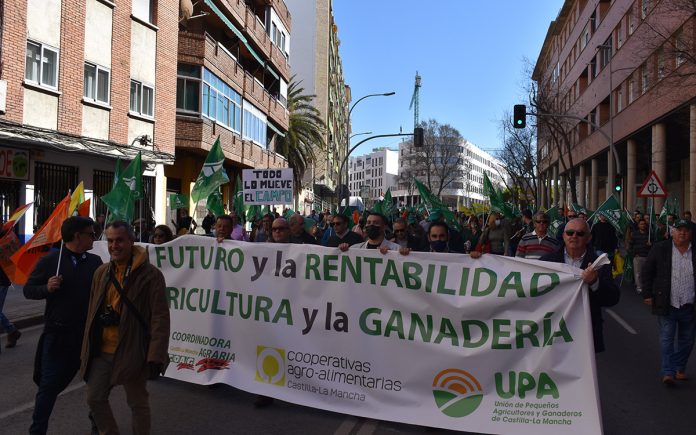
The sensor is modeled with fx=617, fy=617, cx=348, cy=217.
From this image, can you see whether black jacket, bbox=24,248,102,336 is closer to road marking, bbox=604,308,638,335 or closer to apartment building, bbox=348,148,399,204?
road marking, bbox=604,308,638,335

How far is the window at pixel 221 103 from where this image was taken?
74.4 ft

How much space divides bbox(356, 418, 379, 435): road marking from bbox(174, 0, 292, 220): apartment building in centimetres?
1835

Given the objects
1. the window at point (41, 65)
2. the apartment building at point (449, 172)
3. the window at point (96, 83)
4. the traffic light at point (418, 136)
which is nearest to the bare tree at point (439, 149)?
the apartment building at point (449, 172)

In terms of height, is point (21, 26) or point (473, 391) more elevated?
point (21, 26)

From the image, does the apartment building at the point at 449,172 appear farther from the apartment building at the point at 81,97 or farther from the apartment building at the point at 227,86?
the apartment building at the point at 81,97

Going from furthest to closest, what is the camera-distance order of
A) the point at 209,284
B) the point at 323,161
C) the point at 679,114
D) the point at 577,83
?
the point at 323,161 → the point at 577,83 → the point at 679,114 → the point at 209,284

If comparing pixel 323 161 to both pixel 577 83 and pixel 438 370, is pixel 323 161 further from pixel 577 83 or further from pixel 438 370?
pixel 438 370

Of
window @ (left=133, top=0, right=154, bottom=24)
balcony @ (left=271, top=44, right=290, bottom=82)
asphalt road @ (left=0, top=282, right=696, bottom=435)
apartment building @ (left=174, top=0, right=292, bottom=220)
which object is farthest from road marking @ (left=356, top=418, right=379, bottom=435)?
balcony @ (left=271, top=44, right=290, bottom=82)

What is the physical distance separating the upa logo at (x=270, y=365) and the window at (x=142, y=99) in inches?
624

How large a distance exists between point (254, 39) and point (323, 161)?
3457 cm

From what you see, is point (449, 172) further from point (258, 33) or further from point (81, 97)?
point (81, 97)

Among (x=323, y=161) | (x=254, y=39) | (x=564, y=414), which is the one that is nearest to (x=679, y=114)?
(x=254, y=39)

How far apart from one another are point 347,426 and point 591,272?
2.23 meters

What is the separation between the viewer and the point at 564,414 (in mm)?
4359
